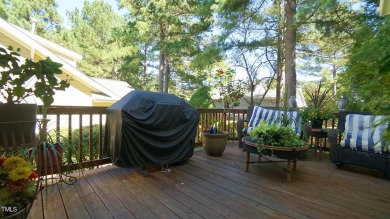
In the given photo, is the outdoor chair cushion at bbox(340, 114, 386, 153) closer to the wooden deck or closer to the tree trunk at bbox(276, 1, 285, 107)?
the wooden deck

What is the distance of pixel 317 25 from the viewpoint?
5805mm

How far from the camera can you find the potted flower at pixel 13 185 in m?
1.17

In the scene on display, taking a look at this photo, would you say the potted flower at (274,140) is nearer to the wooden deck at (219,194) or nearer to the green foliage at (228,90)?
the wooden deck at (219,194)

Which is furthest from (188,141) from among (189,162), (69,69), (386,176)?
(69,69)

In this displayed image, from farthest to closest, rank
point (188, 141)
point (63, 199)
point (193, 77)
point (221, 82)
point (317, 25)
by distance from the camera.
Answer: point (193, 77) → point (317, 25) → point (221, 82) → point (188, 141) → point (63, 199)

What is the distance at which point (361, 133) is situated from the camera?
3.21m

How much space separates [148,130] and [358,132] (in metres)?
3.10

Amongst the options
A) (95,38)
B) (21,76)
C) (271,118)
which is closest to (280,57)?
(271,118)

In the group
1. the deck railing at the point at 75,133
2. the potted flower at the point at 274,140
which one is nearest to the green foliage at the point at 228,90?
the potted flower at the point at 274,140

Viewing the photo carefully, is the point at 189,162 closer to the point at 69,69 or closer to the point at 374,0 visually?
the point at 69,69

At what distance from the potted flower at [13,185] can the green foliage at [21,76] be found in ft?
1.29

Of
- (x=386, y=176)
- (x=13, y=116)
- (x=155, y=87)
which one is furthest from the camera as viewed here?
(x=155, y=87)

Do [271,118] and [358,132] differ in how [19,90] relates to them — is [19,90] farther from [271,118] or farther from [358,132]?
[358,132]

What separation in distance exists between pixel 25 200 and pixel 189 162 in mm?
2427
